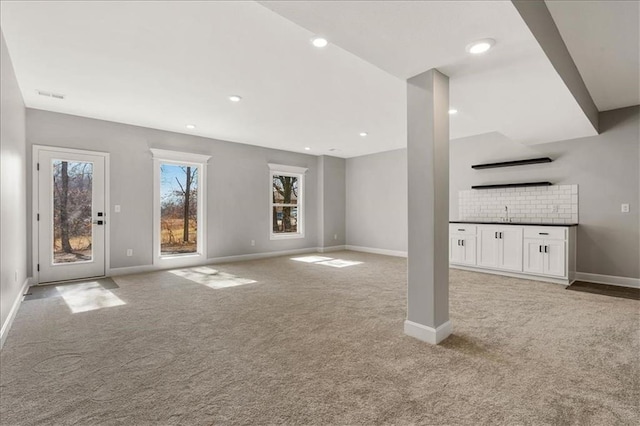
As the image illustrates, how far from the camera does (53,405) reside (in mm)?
1713

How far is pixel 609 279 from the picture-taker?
4.61 m

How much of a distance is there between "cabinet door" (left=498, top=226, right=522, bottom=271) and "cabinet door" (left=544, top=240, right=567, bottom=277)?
0.36 meters

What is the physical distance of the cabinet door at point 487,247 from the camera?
5168 mm

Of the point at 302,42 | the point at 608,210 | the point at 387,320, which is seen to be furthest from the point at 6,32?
the point at 608,210

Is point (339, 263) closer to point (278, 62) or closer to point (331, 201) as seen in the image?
point (331, 201)

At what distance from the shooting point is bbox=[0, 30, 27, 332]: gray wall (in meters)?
2.67

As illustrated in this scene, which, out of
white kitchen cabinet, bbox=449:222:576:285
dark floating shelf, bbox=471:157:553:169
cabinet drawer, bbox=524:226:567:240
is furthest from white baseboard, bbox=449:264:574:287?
dark floating shelf, bbox=471:157:553:169

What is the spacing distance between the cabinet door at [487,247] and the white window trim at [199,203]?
5.22m

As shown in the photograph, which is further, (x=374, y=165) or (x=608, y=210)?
(x=374, y=165)

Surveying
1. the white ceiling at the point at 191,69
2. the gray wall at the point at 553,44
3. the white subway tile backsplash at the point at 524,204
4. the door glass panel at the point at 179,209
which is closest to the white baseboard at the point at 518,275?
the white subway tile backsplash at the point at 524,204

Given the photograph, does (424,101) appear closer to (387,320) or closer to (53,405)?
(387,320)

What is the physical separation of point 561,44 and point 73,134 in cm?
652

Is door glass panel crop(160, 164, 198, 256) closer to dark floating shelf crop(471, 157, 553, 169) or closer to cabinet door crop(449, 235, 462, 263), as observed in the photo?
cabinet door crop(449, 235, 462, 263)

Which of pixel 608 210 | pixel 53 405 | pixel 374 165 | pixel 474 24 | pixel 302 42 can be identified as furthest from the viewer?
pixel 374 165
